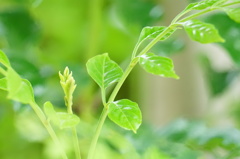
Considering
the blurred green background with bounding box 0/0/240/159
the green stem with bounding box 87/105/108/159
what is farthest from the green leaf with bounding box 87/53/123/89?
the blurred green background with bounding box 0/0/240/159

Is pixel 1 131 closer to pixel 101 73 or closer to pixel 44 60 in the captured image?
pixel 44 60

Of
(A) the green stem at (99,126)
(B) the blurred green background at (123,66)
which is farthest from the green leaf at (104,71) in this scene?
(B) the blurred green background at (123,66)

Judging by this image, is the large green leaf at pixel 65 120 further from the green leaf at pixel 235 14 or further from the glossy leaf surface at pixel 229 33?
the glossy leaf surface at pixel 229 33

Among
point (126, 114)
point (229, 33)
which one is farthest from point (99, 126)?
point (229, 33)

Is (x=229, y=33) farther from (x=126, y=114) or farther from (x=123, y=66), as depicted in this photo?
(x=126, y=114)

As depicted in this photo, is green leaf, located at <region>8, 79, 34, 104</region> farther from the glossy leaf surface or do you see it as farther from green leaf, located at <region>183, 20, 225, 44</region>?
the glossy leaf surface

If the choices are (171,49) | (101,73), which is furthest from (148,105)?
(101,73)
